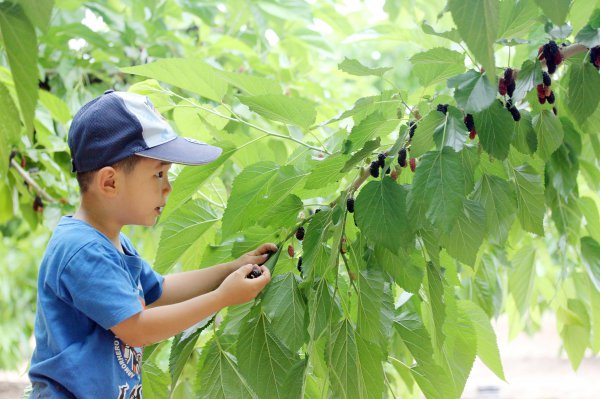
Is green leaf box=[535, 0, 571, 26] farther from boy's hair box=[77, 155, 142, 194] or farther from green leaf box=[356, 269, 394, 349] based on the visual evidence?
boy's hair box=[77, 155, 142, 194]

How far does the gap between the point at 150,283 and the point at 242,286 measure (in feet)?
0.66

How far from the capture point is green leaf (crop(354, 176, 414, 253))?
21.9 inches

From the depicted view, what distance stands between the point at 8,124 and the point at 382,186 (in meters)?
0.25

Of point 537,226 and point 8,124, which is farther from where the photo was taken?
point 537,226

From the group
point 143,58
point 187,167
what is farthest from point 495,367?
point 143,58

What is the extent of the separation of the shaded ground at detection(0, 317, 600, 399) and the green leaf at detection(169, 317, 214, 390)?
8.25 ft

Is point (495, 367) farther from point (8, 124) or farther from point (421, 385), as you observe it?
point (8, 124)

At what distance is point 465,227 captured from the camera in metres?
0.58

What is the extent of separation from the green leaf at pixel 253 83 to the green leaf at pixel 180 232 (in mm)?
128

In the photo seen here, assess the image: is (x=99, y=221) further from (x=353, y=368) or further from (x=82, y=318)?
(x=353, y=368)

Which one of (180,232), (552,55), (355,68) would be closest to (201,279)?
(180,232)

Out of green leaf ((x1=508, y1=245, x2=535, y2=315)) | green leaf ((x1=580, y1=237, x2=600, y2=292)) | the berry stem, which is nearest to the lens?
green leaf ((x1=580, y1=237, x2=600, y2=292))

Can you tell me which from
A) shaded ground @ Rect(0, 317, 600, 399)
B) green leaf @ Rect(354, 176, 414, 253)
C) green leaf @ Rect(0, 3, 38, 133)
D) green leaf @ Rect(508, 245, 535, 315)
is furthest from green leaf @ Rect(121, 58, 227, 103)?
shaded ground @ Rect(0, 317, 600, 399)

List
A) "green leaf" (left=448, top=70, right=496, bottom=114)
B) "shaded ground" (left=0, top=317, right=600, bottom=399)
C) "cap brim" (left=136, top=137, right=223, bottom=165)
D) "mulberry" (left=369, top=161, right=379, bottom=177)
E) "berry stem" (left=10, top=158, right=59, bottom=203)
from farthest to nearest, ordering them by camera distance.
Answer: "shaded ground" (left=0, top=317, right=600, bottom=399)
"berry stem" (left=10, top=158, right=59, bottom=203)
"cap brim" (left=136, top=137, right=223, bottom=165)
"mulberry" (left=369, top=161, right=379, bottom=177)
"green leaf" (left=448, top=70, right=496, bottom=114)
